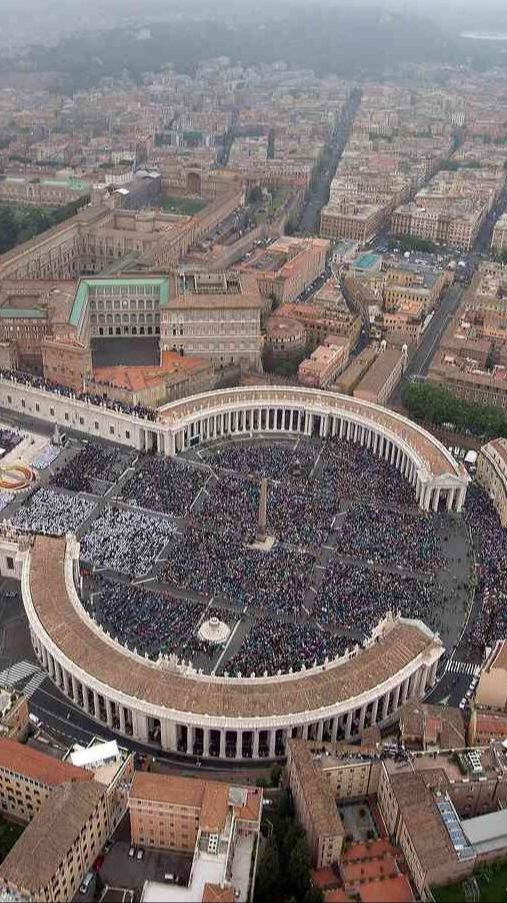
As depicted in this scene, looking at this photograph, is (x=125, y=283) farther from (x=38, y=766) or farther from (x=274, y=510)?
(x=38, y=766)

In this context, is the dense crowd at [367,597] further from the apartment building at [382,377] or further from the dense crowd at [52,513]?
the apartment building at [382,377]

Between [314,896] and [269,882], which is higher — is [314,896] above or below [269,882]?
above

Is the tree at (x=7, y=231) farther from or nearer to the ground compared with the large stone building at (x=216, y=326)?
nearer to the ground

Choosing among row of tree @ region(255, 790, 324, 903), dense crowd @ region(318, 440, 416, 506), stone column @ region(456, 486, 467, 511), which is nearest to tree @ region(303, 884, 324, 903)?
row of tree @ region(255, 790, 324, 903)

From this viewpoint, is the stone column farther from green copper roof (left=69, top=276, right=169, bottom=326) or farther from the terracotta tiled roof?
green copper roof (left=69, top=276, right=169, bottom=326)

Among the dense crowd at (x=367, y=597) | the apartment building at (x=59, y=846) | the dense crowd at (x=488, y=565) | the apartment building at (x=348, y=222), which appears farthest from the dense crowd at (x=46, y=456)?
the apartment building at (x=348, y=222)

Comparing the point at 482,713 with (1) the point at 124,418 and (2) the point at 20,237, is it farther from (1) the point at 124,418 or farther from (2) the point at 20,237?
(2) the point at 20,237

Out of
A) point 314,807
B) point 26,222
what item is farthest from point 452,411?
point 26,222
